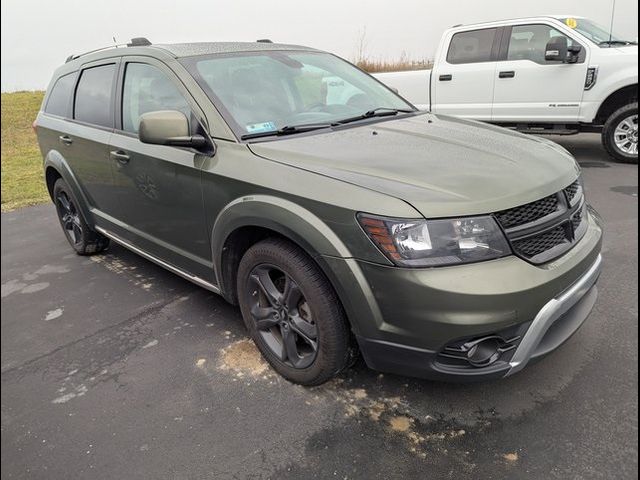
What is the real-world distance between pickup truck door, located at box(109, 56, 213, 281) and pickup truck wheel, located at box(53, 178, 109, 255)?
1.00m

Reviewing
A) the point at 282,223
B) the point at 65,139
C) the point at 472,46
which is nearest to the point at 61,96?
the point at 65,139

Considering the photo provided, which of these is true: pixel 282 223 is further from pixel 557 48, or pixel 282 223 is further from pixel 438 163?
pixel 557 48

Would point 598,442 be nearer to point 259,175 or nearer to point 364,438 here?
point 364,438

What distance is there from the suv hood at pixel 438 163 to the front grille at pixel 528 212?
3 cm

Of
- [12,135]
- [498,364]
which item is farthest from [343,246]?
[12,135]

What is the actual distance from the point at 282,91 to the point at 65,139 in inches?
89.3

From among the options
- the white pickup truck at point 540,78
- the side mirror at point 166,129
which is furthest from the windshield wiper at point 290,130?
the white pickup truck at point 540,78

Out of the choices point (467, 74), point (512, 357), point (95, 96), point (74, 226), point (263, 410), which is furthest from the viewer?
point (467, 74)

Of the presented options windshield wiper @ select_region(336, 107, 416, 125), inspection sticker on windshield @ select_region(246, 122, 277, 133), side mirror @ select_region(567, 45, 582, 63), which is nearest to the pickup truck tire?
side mirror @ select_region(567, 45, 582, 63)

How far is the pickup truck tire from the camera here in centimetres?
657

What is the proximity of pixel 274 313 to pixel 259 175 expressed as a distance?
75cm

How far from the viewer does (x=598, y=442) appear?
6.86 ft

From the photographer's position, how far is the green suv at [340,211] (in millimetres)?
1980

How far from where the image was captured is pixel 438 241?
1969 mm
